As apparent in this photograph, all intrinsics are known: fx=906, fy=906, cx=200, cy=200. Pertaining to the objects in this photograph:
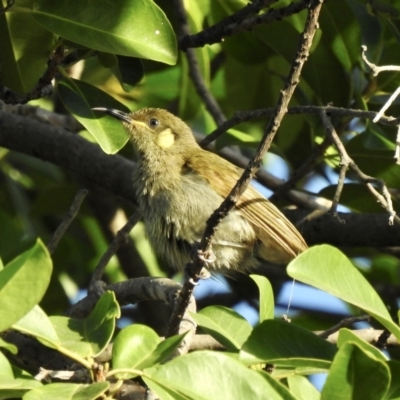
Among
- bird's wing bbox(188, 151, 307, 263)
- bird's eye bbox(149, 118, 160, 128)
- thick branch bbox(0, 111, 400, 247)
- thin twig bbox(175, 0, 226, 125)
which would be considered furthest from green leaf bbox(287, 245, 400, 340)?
bird's eye bbox(149, 118, 160, 128)

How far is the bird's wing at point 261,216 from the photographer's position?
5.14m

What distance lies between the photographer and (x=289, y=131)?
6.02 m

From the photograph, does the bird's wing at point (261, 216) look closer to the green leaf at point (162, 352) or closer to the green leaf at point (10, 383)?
the green leaf at point (162, 352)

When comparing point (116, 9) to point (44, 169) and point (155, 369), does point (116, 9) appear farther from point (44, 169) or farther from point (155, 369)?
point (44, 169)

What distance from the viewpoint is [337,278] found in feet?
8.77

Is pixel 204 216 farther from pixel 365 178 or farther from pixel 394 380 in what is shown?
pixel 394 380

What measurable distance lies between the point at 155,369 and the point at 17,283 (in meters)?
0.45

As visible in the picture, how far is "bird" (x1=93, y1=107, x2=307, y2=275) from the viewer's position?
5129 millimetres

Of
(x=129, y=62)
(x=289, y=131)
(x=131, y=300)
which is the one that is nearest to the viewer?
(x=131, y=300)

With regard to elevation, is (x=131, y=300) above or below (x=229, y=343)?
below

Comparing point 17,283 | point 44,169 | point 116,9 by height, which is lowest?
point 44,169

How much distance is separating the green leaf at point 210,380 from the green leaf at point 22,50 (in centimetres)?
230

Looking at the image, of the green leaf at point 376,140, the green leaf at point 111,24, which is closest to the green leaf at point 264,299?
the green leaf at point 111,24

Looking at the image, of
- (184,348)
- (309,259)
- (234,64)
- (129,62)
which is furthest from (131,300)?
(234,64)
